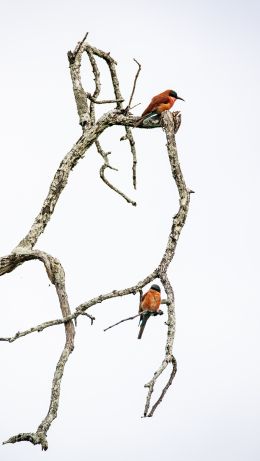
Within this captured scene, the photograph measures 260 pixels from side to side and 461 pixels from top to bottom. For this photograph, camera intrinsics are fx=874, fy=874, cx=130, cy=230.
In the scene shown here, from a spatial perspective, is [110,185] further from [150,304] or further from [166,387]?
[166,387]

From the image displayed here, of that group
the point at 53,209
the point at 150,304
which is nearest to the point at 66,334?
the point at 150,304

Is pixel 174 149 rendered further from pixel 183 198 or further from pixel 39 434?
pixel 39 434

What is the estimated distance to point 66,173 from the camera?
7.50 meters

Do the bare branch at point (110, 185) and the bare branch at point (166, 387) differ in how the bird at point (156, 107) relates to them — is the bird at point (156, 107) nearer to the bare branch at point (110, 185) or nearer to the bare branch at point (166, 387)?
the bare branch at point (110, 185)

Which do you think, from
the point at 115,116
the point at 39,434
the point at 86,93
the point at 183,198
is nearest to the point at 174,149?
the point at 183,198

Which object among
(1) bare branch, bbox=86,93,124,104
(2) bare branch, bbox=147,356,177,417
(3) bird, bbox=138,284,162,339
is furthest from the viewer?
(1) bare branch, bbox=86,93,124,104

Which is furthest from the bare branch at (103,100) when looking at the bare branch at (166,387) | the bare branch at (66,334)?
the bare branch at (166,387)

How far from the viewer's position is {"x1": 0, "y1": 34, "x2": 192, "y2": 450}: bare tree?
599 centimetres

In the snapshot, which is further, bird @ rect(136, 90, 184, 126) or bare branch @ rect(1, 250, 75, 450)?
bird @ rect(136, 90, 184, 126)

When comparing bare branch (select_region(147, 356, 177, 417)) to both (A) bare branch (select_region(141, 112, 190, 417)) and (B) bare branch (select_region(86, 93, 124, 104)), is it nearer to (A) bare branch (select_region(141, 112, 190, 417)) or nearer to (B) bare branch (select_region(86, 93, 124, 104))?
(A) bare branch (select_region(141, 112, 190, 417))

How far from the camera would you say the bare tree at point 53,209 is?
19.6ft

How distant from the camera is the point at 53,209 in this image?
7520 millimetres

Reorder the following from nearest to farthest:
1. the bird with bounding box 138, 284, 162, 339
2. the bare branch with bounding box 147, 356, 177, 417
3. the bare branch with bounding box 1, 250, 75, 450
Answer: the bare branch with bounding box 147, 356, 177, 417 < the bare branch with bounding box 1, 250, 75, 450 < the bird with bounding box 138, 284, 162, 339

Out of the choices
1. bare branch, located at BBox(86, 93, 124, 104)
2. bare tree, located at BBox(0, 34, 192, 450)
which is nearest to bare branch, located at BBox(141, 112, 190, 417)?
bare tree, located at BBox(0, 34, 192, 450)
